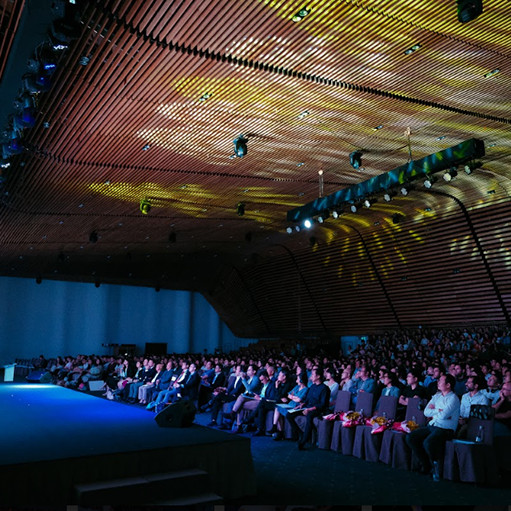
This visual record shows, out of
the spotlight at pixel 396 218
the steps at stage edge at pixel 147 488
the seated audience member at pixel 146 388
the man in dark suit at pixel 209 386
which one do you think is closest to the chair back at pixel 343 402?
the steps at stage edge at pixel 147 488

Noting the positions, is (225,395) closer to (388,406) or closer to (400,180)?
(388,406)

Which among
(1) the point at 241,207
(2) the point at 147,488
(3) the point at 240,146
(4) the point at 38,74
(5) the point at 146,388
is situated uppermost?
(1) the point at 241,207

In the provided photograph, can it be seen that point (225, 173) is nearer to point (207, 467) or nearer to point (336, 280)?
point (207, 467)

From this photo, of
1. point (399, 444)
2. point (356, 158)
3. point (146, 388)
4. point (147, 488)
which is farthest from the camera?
point (146, 388)

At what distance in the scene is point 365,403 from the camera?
8367 millimetres

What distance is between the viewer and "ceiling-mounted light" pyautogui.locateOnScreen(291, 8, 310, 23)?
19.5 feet

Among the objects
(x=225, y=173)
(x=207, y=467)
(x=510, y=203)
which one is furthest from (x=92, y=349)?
(x=207, y=467)

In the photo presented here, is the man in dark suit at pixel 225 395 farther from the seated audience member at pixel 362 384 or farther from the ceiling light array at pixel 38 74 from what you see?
the ceiling light array at pixel 38 74

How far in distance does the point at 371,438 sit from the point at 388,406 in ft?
2.11

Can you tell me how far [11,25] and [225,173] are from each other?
628cm

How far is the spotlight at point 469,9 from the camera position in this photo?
5.38 meters

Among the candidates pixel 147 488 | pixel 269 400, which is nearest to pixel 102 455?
pixel 147 488

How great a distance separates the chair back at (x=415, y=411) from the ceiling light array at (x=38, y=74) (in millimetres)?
6209

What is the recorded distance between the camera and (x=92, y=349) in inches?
A: 1117
